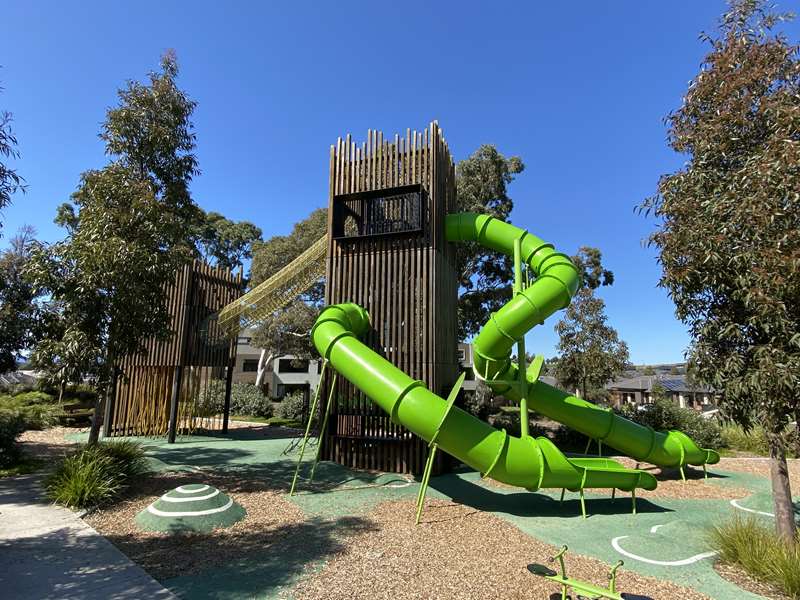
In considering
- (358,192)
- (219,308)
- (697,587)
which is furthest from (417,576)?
(219,308)

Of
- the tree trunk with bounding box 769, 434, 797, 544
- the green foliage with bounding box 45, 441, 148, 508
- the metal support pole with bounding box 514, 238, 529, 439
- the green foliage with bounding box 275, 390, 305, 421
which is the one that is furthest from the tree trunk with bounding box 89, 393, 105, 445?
the green foliage with bounding box 275, 390, 305, 421

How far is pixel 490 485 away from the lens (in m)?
10.1

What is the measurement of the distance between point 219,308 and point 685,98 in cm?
1585

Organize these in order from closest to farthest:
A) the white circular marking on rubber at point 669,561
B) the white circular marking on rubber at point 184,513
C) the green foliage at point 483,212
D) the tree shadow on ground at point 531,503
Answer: the white circular marking on rubber at point 669,561, the white circular marking on rubber at point 184,513, the tree shadow on ground at point 531,503, the green foliage at point 483,212

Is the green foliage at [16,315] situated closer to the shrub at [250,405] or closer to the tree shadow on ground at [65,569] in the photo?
the tree shadow on ground at [65,569]

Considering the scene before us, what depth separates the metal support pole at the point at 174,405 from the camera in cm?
1480

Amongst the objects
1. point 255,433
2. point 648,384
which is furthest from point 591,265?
point 648,384

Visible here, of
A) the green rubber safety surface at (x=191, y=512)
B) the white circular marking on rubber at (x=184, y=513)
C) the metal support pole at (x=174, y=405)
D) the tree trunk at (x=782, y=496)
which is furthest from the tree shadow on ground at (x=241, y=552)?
the metal support pole at (x=174, y=405)

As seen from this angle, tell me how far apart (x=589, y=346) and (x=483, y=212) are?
26.2 feet

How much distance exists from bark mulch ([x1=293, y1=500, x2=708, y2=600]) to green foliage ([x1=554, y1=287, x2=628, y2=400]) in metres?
14.8

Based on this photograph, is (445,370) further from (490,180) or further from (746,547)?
(490,180)

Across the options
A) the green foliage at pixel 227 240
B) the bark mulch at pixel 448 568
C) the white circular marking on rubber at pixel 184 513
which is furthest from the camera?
the green foliage at pixel 227 240

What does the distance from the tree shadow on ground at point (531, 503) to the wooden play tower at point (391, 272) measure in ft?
4.82

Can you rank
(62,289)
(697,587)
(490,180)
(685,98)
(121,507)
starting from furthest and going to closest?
1. (490,180)
2. (62,289)
3. (121,507)
4. (685,98)
5. (697,587)
